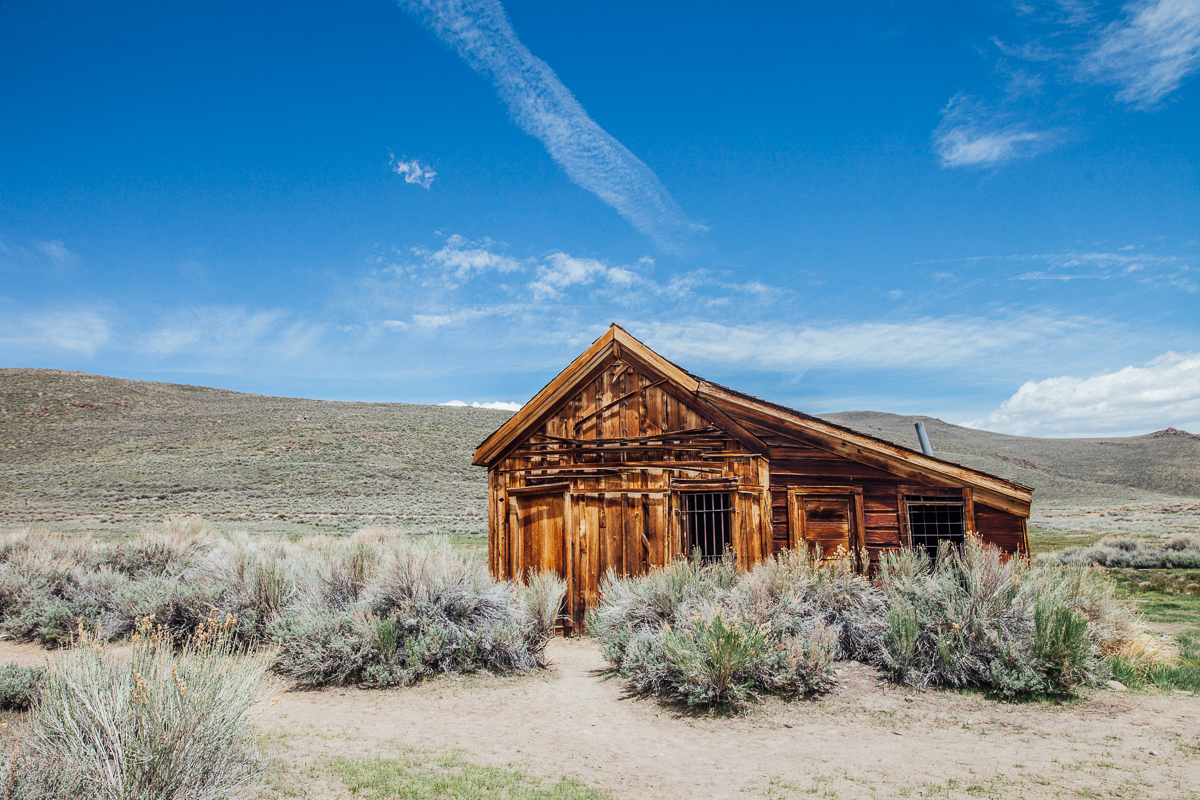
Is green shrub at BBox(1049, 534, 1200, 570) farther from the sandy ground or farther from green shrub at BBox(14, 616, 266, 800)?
green shrub at BBox(14, 616, 266, 800)

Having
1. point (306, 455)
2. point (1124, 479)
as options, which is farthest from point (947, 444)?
point (306, 455)

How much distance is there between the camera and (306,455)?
4650 cm

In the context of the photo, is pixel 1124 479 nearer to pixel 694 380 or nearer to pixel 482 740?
pixel 694 380

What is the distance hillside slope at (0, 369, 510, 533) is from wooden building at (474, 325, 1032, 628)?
16891mm

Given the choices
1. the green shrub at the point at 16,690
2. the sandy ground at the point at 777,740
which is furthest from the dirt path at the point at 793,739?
the green shrub at the point at 16,690

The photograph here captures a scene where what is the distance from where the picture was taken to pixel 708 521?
10.3 meters

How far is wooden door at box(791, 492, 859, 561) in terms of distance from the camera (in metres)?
9.70

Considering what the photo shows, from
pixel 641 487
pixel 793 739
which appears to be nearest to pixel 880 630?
pixel 793 739

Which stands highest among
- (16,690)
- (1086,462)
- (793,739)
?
(1086,462)

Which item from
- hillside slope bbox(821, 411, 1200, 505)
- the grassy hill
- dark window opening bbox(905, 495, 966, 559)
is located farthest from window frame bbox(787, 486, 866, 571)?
hillside slope bbox(821, 411, 1200, 505)

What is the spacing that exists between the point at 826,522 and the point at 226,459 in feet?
148

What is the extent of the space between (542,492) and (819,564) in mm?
4370

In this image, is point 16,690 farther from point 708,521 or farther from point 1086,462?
point 1086,462

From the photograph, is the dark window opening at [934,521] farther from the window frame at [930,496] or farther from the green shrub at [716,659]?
the green shrub at [716,659]
